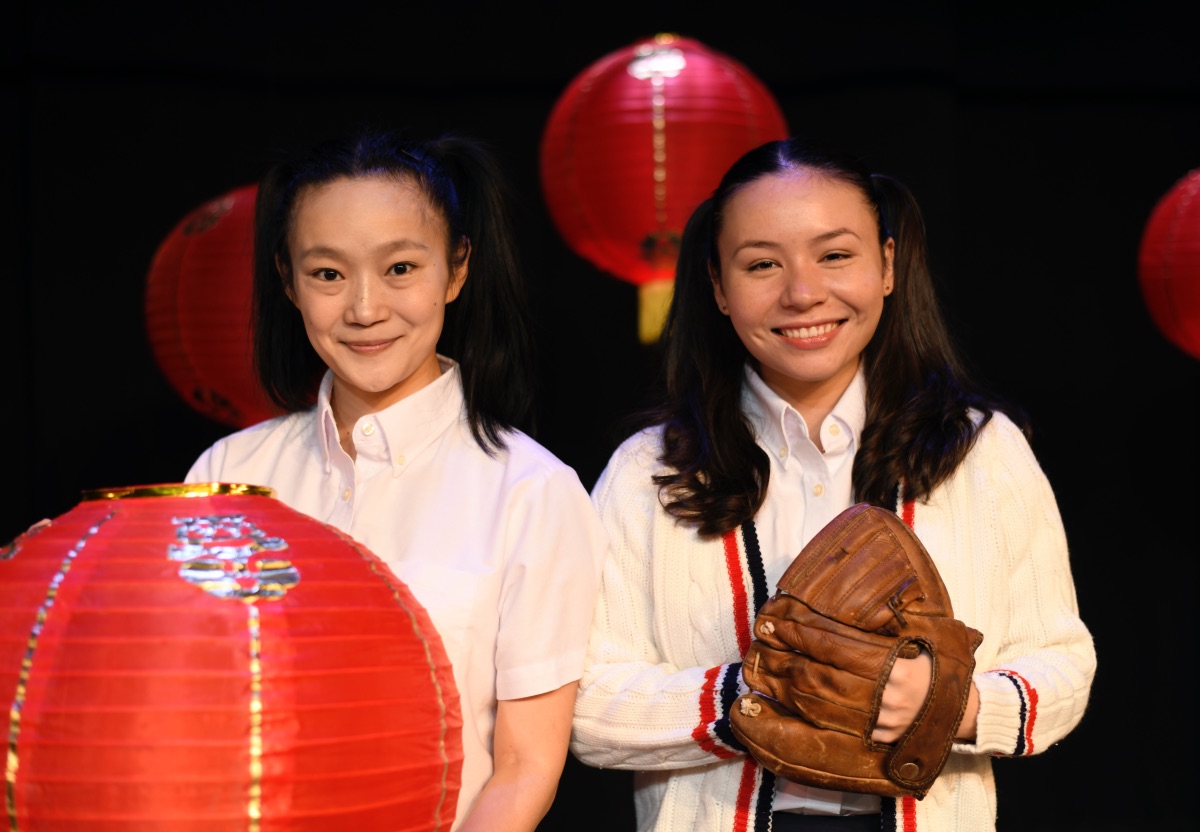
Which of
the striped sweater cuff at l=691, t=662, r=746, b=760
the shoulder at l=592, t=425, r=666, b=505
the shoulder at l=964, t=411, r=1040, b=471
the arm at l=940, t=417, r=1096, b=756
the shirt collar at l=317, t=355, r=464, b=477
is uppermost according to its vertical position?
the shirt collar at l=317, t=355, r=464, b=477

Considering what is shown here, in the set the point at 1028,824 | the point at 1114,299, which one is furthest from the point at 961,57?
the point at 1028,824

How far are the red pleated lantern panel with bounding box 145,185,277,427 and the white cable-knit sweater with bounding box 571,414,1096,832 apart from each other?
1155mm

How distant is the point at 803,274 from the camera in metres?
1.48

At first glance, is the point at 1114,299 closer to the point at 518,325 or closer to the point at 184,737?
the point at 518,325

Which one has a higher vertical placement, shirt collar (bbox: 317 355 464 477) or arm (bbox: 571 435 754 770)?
shirt collar (bbox: 317 355 464 477)

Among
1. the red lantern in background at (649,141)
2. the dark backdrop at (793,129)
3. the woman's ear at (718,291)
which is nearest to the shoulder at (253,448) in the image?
the woman's ear at (718,291)

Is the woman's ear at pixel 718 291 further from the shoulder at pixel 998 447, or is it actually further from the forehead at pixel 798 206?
the shoulder at pixel 998 447

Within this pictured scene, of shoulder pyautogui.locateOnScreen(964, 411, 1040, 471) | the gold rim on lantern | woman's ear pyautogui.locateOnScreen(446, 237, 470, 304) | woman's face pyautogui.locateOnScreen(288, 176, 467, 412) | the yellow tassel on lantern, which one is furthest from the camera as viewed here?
the yellow tassel on lantern

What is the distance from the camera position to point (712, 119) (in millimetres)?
2604

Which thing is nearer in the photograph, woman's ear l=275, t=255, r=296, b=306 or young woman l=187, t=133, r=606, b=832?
young woman l=187, t=133, r=606, b=832

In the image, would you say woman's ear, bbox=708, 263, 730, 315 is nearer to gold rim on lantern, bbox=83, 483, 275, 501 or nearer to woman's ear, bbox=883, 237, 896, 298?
woman's ear, bbox=883, 237, 896, 298

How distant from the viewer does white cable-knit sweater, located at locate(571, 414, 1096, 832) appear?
1.43 m

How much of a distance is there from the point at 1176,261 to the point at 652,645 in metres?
1.93

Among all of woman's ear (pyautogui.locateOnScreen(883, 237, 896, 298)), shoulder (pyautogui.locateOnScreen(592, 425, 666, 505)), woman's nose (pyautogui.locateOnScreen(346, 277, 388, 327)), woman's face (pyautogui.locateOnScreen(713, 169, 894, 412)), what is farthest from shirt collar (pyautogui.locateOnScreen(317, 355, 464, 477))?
woman's ear (pyautogui.locateOnScreen(883, 237, 896, 298))
